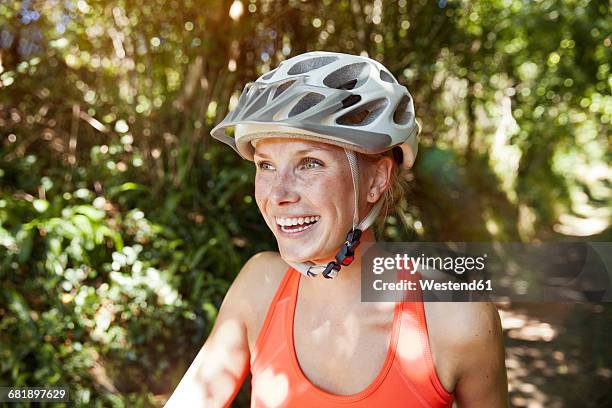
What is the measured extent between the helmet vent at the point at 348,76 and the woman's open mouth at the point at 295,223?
1.48ft

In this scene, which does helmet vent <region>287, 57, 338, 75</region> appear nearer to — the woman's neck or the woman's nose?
the woman's nose

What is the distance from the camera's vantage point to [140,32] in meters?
5.32

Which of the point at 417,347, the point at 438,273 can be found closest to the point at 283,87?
the point at 438,273

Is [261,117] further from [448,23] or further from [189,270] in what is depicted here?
[448,23]

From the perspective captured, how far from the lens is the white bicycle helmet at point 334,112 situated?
5.69 ft

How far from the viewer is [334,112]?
1.75 metres

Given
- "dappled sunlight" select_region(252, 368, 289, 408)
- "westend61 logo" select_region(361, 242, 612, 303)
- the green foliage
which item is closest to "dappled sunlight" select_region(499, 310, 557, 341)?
the green foliage

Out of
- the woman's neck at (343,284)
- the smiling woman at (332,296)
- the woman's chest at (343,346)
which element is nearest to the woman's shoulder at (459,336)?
the smiling woman at (332,296)

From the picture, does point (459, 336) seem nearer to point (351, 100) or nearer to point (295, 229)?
point (295, 229)

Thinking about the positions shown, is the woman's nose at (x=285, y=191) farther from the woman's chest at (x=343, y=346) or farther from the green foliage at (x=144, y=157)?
the green foliage at (x=144, y=157)

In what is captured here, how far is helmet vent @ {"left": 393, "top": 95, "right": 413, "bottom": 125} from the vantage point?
1961 mm

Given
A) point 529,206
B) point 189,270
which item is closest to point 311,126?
point 189,270

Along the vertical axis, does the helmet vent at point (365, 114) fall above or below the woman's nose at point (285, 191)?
above

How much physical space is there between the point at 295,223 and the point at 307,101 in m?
0.39
